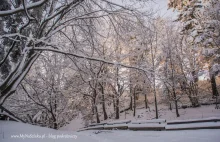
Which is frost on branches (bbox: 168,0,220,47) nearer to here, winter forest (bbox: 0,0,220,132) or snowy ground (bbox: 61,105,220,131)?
winter forest (bbox: 0,0,220,132)

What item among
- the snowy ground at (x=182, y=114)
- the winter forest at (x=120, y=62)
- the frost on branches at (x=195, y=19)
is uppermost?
the frost on branches at (x=195, y=19)

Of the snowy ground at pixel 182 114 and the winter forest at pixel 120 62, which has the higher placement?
the winter forest at pixel 120 62

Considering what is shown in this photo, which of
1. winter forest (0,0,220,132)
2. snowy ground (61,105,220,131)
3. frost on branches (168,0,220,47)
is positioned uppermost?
frost on branches (168,0,220,47)

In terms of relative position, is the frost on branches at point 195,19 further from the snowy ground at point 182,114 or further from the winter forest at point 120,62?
the snowy ground at point 182,114

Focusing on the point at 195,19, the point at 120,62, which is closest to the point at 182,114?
the point at 195,19

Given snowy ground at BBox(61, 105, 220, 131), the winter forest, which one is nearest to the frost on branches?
the winter forest

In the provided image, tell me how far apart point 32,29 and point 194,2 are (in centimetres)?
2103

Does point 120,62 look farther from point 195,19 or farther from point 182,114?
point 195,19

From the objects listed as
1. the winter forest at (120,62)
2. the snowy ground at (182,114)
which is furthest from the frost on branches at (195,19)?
the snowy ground at (182,114)

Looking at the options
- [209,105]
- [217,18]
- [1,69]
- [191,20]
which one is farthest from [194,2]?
[1,69]

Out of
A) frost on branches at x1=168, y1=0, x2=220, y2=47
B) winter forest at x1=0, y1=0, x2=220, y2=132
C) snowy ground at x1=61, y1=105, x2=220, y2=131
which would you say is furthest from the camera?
frost on branches at x1=168, y1=0, x2=220, y2=47

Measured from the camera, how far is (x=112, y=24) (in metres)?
7.20

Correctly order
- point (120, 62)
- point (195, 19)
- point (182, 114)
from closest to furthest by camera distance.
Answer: point (120, 62), point (182, 114), point (195, 19)

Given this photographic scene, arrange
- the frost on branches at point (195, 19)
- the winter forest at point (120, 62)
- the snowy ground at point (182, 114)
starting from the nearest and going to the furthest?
the winter forest at point (120, 62), the snowy ground at point (182, 114), the frost on branches at point (195, 19)
